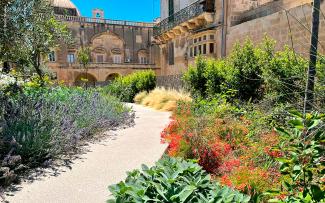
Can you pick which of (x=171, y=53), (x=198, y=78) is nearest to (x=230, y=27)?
(x=198, y=78)

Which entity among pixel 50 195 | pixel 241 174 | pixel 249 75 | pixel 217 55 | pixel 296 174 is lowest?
pixel 50 195

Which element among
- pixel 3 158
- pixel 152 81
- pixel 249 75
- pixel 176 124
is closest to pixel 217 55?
pixel 152 81

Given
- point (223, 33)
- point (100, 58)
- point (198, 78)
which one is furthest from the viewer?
point (100, 58)

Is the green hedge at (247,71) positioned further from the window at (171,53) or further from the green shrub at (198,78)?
the window at (171,53)

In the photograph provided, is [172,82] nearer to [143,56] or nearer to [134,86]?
[134,86]

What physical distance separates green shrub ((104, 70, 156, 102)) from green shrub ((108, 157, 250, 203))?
1305 cm

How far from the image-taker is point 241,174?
2.79m

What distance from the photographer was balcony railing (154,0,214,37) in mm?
14688

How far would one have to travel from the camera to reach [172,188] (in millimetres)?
1869

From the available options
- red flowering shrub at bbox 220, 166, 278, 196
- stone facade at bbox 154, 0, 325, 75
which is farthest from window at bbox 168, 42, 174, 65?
red flowering shrub at bbox 220, 166, 278, 196

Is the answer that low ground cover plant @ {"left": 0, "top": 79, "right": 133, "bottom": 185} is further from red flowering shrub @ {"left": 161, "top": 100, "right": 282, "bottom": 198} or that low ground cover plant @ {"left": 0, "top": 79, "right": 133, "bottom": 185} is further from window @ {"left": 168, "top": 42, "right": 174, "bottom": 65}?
window @ {"left": 168, "top": 42, "right": 174, "bottom": 65}

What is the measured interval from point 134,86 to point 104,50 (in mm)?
16244

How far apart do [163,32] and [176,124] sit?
54.3 feet

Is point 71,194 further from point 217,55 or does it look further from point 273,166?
point 217,55
